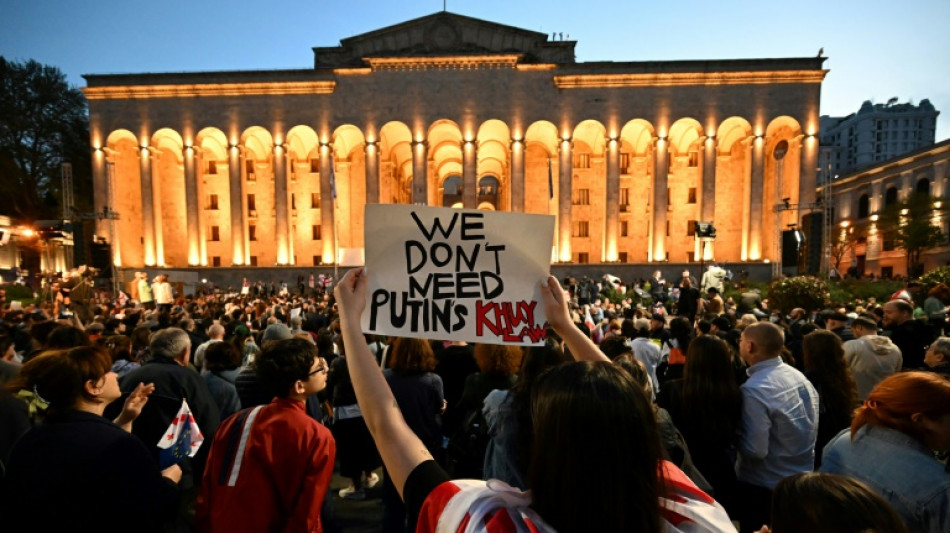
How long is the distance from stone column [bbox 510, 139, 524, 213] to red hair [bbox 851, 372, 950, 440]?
111ft

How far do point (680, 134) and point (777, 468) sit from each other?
1566 inches

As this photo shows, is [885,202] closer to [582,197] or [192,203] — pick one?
[582,197]

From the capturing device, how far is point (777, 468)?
10.8 feet

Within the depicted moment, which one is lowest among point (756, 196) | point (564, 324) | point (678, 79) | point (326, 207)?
point (564, 324)

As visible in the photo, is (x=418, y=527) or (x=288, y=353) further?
(x=288, y=353)

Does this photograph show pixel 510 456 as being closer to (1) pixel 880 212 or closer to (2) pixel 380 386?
(2) pixel 380 386

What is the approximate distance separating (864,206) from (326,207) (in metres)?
53.1

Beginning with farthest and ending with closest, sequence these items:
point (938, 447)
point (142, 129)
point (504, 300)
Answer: point (142, 129), point (504, 300), point (938, 447)

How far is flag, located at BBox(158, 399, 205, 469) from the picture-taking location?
279 centimetres

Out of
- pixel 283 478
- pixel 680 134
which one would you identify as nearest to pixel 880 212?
pixel 680 134

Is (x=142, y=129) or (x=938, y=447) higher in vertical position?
(x=142, y=129)

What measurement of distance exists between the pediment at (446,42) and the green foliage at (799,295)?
26.7 metres

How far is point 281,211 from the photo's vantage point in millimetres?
36312

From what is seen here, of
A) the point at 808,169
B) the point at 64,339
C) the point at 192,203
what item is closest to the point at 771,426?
the point at 64,339
